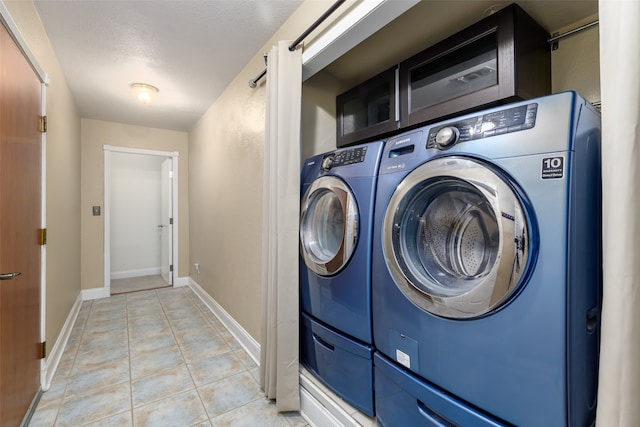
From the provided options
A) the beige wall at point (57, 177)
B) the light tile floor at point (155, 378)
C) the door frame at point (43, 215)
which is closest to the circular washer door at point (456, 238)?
the light tile floor at point (155, 378)

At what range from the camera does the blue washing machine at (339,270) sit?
4.31 feet

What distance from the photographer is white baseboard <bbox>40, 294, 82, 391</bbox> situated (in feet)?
6.01

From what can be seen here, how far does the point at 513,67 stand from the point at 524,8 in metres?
0.34

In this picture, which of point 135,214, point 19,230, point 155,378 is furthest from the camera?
point 135,214

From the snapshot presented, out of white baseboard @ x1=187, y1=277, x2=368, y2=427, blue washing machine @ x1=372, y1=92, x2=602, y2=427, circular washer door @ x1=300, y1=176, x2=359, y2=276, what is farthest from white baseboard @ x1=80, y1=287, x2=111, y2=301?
blue washing machine @ x1=372, y1=92, x2=602, y2=427

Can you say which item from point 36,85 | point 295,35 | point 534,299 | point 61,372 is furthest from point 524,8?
point 61,372

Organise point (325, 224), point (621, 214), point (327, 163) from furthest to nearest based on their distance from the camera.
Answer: point (325, 224) < point (327, 163) < point (621, 214)

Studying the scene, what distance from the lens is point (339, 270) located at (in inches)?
56.1

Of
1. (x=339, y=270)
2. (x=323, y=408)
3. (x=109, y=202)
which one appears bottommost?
(x=323, y=408)

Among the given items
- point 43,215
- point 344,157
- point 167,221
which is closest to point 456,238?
point 344,157

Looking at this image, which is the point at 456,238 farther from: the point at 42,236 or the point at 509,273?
the point at 42,236

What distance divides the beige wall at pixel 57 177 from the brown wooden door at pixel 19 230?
0.76ft

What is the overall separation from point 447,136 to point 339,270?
0.78 metres

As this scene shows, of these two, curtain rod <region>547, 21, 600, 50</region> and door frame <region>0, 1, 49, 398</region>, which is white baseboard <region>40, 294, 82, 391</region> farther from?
curtain rod <region>547, 21, 600, 50</region>
